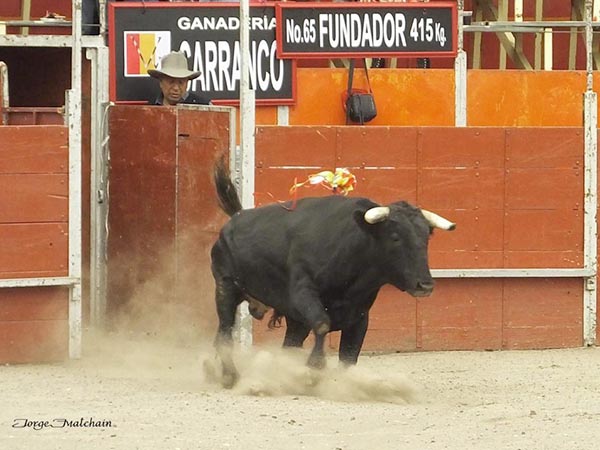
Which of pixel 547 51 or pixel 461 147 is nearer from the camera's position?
pixel 461 147

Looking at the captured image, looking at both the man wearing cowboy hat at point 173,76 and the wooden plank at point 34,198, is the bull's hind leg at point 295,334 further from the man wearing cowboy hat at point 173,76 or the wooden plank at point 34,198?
the man wearing cowboy hat at point 173,76

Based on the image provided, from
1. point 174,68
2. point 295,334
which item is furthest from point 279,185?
point 295,334

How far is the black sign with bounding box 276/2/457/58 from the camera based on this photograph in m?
11.3

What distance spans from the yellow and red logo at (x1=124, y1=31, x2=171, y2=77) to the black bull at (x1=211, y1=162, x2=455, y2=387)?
207cm

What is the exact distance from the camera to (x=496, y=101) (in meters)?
12.1

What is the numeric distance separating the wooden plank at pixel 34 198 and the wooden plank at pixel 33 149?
0.05 metres

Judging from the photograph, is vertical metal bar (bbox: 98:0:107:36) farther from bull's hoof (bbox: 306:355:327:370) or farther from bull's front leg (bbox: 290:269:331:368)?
bull's hoof (bbox: 306:355:327:370)

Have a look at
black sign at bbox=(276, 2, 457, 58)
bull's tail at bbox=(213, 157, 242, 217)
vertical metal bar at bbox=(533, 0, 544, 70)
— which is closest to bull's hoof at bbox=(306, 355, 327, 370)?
bull's tail at bbox=(213, 157, 242, 217)

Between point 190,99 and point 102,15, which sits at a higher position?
point 102,15

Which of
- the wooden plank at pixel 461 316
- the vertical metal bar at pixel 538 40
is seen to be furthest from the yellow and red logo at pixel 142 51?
the vertical metal bar at pixel 538 40

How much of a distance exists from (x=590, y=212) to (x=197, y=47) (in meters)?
2.80

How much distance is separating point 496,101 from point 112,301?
320 centimetres

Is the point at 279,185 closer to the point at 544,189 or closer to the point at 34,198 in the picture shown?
the point at 34,198

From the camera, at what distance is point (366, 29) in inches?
452
